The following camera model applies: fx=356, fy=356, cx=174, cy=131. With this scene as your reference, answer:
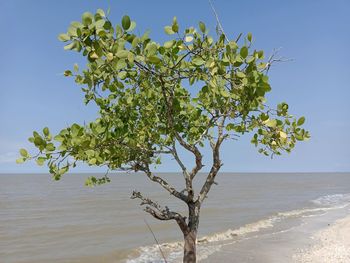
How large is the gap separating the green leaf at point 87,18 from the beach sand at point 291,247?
13592mm

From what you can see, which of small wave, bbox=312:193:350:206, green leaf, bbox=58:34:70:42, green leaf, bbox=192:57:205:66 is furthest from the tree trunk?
small wave, bbox=312:193:350:206

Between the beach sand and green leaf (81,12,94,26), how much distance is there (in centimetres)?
1359

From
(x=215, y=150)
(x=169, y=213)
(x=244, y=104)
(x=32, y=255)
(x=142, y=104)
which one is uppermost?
(x=142, y=104)

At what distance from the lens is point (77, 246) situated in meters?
21.5

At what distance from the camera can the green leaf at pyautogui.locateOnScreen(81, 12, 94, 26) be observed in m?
2.98

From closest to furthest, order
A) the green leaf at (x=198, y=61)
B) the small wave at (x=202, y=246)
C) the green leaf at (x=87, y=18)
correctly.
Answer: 1. the green leaf at (x=87, y=18)
2. the green leaf at (x=198, y=61)
3. the small wave at (x=202, y=246)

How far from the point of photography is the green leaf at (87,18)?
2.98m

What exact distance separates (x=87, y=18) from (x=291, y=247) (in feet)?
57.7

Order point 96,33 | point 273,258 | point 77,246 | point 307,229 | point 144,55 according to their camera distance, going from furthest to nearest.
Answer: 1. point 307,229
2. point 77,246
3. point 273,258
4. point 144,55
5. point 96,33

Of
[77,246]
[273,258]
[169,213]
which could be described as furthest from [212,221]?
[169,213]

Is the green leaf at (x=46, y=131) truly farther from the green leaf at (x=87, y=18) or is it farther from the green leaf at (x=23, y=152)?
A: the green leaf at (x=87, y=18)

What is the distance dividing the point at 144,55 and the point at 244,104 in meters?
1.37

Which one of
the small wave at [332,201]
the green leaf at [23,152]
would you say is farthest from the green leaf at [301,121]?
the small wave at [332,201]

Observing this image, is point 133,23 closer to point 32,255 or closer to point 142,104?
point 142,104
